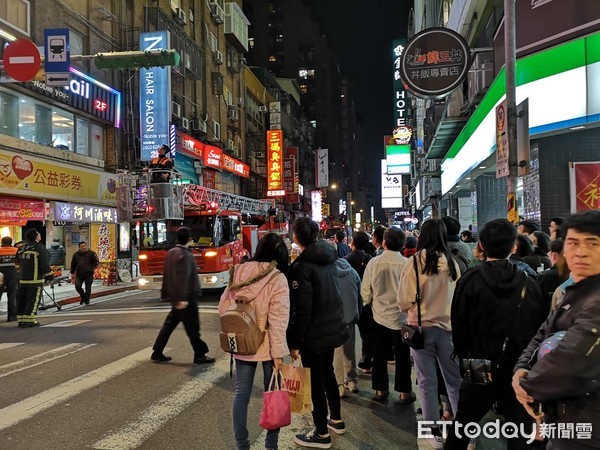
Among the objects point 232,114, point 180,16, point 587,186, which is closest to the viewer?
point 587,186

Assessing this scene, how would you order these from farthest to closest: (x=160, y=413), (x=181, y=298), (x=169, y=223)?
(x=169, y=223)
(x=181, y=298)
(x=160, y=413)

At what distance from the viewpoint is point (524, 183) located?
37.9 feet

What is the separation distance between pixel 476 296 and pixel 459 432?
0.98 meters

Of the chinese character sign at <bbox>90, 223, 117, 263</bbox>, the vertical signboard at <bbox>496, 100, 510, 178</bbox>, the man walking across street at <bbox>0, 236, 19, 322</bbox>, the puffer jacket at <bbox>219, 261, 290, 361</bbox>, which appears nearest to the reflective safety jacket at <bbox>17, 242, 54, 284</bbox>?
the man walking across street at <bbox>0, 236, 19, 322</bbox>

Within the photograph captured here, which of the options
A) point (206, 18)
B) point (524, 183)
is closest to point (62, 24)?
point (206, 18)

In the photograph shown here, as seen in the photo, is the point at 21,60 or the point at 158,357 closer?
the point at 158,357

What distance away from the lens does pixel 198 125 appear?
2881cm

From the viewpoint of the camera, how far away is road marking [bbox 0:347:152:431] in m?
5.04

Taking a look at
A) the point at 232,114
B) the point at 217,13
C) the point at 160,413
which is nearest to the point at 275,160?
the point at 232,114

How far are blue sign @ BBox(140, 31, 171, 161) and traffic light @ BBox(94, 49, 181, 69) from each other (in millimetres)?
10911

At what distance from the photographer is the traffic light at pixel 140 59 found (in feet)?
34.0

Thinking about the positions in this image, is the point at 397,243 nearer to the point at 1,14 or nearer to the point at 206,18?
the point at 1,14

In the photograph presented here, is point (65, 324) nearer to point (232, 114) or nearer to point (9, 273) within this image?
point (9, 273)

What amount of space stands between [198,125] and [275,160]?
1350 cm
